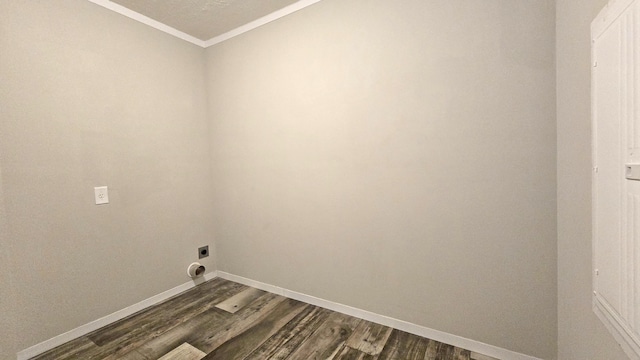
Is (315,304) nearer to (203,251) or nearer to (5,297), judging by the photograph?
(203,251)

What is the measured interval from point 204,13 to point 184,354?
8.01 ft

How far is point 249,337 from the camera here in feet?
5.41

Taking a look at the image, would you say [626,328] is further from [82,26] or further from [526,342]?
[82,26]

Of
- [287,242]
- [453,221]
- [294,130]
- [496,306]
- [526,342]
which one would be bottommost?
[526,342]

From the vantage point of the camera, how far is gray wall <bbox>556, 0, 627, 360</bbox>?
93cm

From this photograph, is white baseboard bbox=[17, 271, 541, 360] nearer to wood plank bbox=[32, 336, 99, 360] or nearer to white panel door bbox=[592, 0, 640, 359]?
wood plank bbox=[32, 336, 99, 360]

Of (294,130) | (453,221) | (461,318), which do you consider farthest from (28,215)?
(461,318)

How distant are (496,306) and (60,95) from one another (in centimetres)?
295

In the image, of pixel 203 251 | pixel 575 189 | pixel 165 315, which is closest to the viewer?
pixel 575 189

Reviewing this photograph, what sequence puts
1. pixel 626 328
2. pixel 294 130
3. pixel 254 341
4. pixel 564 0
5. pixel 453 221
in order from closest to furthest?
pixel 626 328 < pixel 564 0 < pixel 453 221 < pixel 254 341 < pixel 294 130

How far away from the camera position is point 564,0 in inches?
43.5

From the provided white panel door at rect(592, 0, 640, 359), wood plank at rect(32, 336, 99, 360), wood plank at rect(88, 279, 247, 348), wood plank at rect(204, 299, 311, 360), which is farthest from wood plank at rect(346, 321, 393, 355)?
wood plank at rect(32, 336, 99, 360)

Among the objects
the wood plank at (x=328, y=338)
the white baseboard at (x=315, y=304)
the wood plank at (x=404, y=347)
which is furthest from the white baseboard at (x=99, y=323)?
the wood plank at (x=404, y=347)

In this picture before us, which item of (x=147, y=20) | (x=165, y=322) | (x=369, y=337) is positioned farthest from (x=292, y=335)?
(x=147, y=20)
